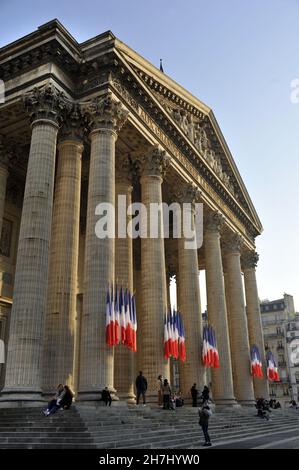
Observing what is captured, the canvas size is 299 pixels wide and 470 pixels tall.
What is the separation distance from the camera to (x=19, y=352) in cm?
1584

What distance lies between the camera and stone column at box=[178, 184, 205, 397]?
24.5 m

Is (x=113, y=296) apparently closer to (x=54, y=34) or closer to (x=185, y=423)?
(x=185, y=423)

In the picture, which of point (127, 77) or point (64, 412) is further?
point (127, 77)

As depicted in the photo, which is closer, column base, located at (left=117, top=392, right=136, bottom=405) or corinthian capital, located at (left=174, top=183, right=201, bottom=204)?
column base, located at (left=117, top=392, right=136, bottom=405)

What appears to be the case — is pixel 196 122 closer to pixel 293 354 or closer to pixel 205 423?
pixel 205 423

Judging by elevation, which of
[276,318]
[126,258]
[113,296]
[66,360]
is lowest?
[66,360]

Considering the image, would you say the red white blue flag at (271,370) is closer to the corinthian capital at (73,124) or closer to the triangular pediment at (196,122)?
the triangular pediment at (196,122)

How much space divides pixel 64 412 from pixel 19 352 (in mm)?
3022

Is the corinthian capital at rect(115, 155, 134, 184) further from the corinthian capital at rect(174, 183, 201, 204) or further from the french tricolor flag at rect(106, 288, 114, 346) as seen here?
the french tricolor flag at rect(106, 288, 114, 346)

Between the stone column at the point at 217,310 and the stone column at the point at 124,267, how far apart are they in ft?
27.0

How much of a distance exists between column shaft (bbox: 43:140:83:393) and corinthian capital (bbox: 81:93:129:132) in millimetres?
1479

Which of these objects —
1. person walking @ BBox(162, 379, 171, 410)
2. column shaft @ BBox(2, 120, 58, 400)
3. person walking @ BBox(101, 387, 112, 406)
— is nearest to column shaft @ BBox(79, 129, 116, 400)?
person walking @ BBox(101, 387, 112, 406)

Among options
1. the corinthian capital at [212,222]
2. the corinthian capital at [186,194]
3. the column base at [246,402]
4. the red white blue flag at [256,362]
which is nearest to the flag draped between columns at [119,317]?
the corinthian capital at [186,194]

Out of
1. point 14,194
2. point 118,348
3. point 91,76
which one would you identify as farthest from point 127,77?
point 118,348
